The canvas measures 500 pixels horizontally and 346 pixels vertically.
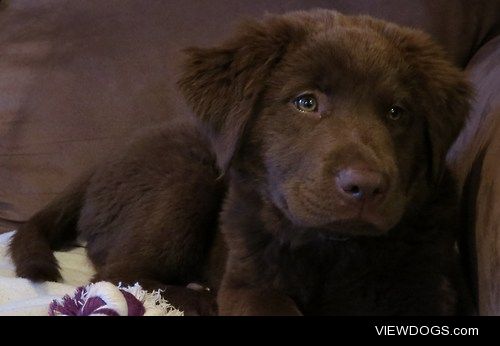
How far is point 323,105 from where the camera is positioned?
1.58m

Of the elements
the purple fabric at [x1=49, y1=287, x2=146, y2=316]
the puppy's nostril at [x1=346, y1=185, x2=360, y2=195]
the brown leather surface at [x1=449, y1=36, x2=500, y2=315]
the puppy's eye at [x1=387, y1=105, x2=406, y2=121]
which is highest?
the puppy's eye at [x1=387, y1=105, x2=406, y2=121]

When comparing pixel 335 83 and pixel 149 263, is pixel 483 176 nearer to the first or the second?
pixel 335 83

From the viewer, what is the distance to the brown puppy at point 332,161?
1476mm

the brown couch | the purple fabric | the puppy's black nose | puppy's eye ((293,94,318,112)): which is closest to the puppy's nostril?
the puppy's black nose

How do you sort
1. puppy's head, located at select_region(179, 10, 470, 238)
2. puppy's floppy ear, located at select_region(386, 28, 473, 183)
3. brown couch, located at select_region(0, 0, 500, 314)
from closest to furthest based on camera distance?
puppy's head, located at select_region(179, 10, 470, 238)
puppy's floppy ear, located at select_region(386, 28, 473, 183)
brown couch, located at select_region(0, 0, 500, 314)

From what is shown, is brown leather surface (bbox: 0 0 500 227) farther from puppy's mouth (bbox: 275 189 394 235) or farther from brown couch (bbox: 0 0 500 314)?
puppy's mouth (bbox: 275 189 394 235)

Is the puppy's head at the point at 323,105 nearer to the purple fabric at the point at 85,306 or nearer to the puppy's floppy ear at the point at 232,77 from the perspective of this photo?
the puppy's floppy ear at the point at 232,77

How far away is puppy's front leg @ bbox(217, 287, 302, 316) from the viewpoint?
152 centimetres

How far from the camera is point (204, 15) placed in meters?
2.40

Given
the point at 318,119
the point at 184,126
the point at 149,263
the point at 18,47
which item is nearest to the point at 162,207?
the point at 149,263

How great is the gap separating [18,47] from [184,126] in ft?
2.45

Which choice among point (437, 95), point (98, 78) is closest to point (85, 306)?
point (437, 95)

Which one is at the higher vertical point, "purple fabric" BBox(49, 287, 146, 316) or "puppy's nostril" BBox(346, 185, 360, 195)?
"puppy's nostril" BBox(346, 185, 360, 195)

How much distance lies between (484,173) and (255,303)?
0.59 metres
